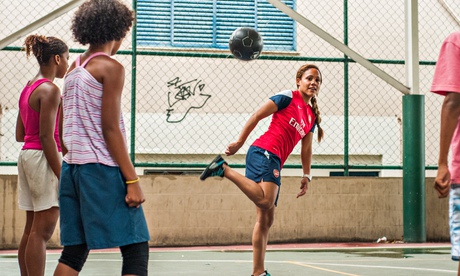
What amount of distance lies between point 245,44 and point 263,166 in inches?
129

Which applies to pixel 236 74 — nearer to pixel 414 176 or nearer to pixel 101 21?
pixel 414 176

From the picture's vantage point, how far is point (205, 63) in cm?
1358

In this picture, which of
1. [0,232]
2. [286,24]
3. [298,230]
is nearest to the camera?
[0,232]

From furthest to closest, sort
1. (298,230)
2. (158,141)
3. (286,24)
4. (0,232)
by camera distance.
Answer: (286,24) < (158,141) < (298,230) < (0,232)

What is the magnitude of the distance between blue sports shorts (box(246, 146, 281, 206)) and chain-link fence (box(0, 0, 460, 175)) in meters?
6.14

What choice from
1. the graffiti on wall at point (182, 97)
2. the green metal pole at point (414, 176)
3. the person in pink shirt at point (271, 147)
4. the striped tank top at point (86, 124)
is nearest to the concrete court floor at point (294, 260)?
the green metal pole at point (414, 176)

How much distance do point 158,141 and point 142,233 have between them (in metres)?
9.76

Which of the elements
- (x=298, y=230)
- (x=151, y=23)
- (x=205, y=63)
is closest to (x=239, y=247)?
(x=298, y=230)

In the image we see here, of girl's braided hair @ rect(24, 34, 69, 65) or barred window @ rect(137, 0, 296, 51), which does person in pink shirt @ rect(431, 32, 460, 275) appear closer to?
girl's braided hair @ rect(24, 34, 69, 65)

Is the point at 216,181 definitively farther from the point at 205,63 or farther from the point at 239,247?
the point at 205,63

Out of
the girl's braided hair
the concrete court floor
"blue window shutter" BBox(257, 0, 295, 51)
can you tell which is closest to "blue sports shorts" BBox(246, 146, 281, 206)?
the concrete court floor

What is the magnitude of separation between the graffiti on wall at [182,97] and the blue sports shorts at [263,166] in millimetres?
6993

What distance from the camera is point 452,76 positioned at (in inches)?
140

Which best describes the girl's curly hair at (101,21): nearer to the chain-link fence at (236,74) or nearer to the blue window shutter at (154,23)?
the chain-link fence at (236,74)
